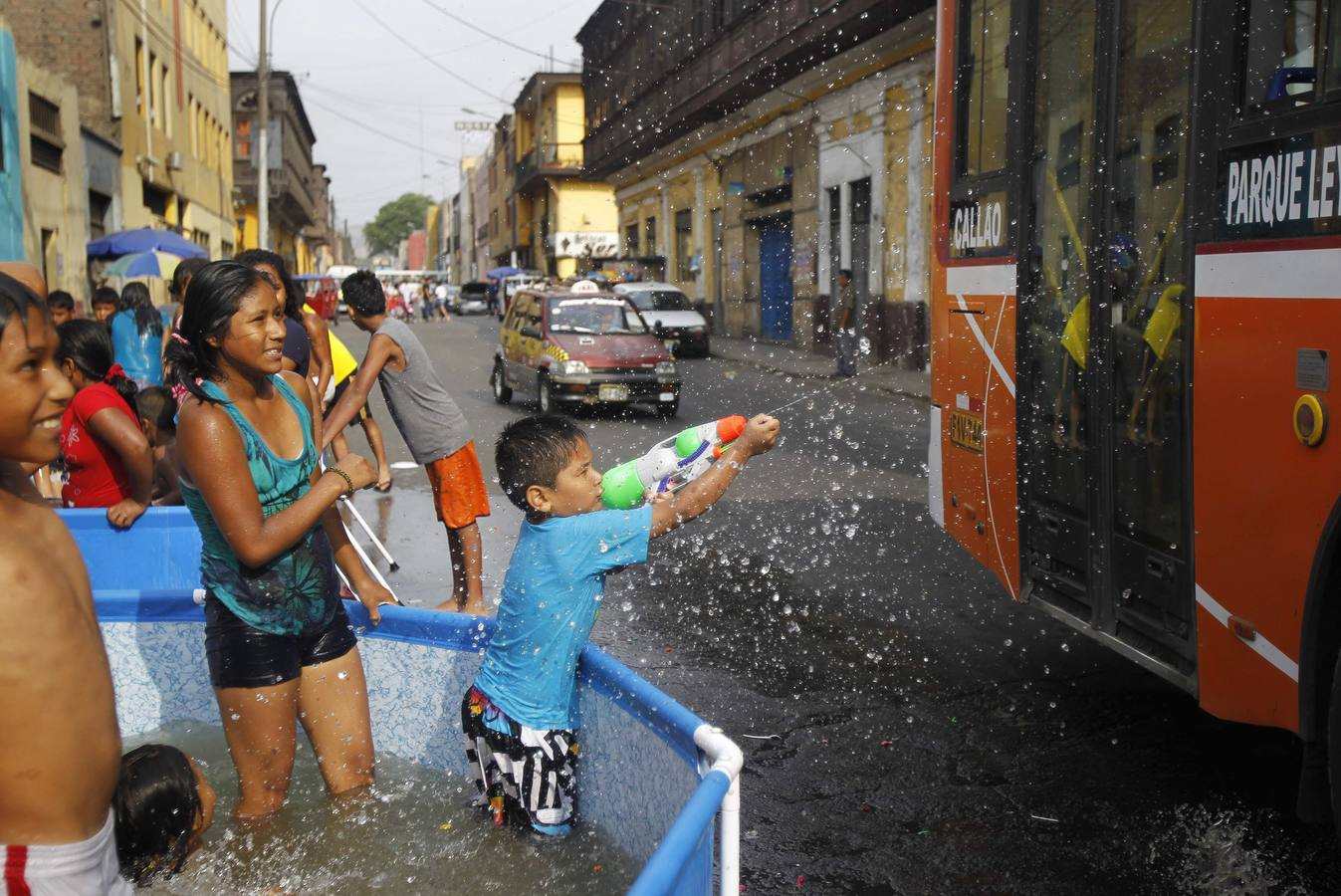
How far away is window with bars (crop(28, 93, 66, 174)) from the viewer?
2019 centimetres

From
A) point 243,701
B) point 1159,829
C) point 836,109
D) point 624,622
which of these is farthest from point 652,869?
point 836,109

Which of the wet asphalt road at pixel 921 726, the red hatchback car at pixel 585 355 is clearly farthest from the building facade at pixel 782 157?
the wet asphalt road at pixel 921 726

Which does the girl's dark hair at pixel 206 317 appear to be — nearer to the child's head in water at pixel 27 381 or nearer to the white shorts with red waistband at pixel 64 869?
the child's head in water at pixel 27 381

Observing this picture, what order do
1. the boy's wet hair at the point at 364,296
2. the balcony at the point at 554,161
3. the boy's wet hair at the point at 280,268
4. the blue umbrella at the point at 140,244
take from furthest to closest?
the balcony at the point at 554,161 → the blue umbrella at the point at 140,244 → the boy's wet hair at the point at 364,296 → the boy's wet hair at the point at 280,268

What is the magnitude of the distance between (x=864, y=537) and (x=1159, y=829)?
4.81m

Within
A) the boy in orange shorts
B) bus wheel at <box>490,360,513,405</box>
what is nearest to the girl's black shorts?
the boy in orange shorts

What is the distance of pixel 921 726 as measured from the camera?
5020 millimetres

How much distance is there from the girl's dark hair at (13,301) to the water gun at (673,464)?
80.6 inches

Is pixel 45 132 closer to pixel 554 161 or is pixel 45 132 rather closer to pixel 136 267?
pixel 136 267

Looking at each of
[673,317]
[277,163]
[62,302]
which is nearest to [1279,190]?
[62,302]

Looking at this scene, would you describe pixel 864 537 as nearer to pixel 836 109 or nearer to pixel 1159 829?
pixel 1159 829

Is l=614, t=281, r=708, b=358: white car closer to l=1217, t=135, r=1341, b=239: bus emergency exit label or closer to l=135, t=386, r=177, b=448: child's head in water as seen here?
l=135, t=386, r=177, b=448: child's head in water

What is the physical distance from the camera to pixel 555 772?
3539 mm

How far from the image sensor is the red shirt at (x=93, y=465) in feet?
18.6
